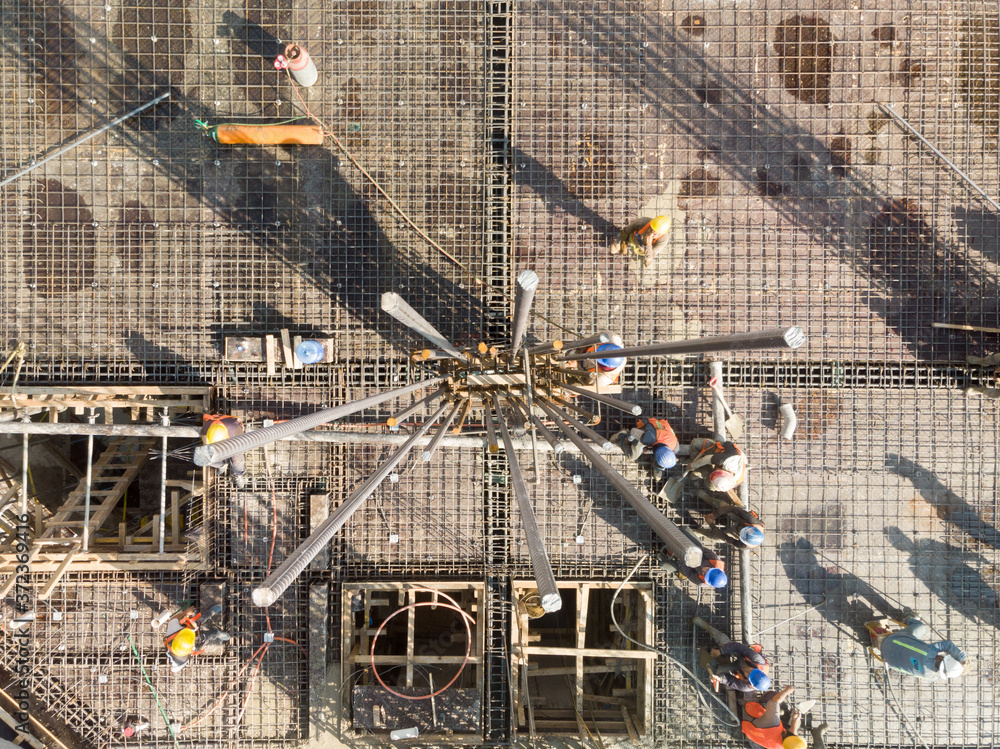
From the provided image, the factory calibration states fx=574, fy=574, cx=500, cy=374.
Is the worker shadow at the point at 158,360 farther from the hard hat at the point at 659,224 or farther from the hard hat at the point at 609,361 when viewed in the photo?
the hard hat at the point at 659,224

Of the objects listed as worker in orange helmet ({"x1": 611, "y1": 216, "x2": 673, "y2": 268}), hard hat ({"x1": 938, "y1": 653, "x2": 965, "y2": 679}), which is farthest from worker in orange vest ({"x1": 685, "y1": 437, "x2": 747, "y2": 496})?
hard hat ({"x1": 938, "y1": 653, "x2": 965, "y2": 679})

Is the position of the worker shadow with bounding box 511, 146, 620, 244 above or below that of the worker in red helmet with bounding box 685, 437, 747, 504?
above

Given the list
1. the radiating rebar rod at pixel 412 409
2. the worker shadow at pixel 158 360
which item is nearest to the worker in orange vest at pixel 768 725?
the radiating rebar rod at pixel 412 409

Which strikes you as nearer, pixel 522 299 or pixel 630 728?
pixel 522 299

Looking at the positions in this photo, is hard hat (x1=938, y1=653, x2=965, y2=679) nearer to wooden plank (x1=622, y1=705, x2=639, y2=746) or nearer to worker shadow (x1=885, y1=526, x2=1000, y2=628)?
worker shadow (x1=885, y1=526, x2=1000, y2=628)

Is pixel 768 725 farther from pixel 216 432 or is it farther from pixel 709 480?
pixel 216 432

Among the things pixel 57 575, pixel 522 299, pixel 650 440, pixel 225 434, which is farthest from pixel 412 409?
pixel 57 575

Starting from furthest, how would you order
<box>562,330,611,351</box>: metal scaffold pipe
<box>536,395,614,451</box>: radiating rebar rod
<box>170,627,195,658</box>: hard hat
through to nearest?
<box>170,627,195,658</box>: hard hat, <box>536,395,614,451</box>: radiating rebar rod, <box>562,330,611,351</box>: metal scaffold pipe
